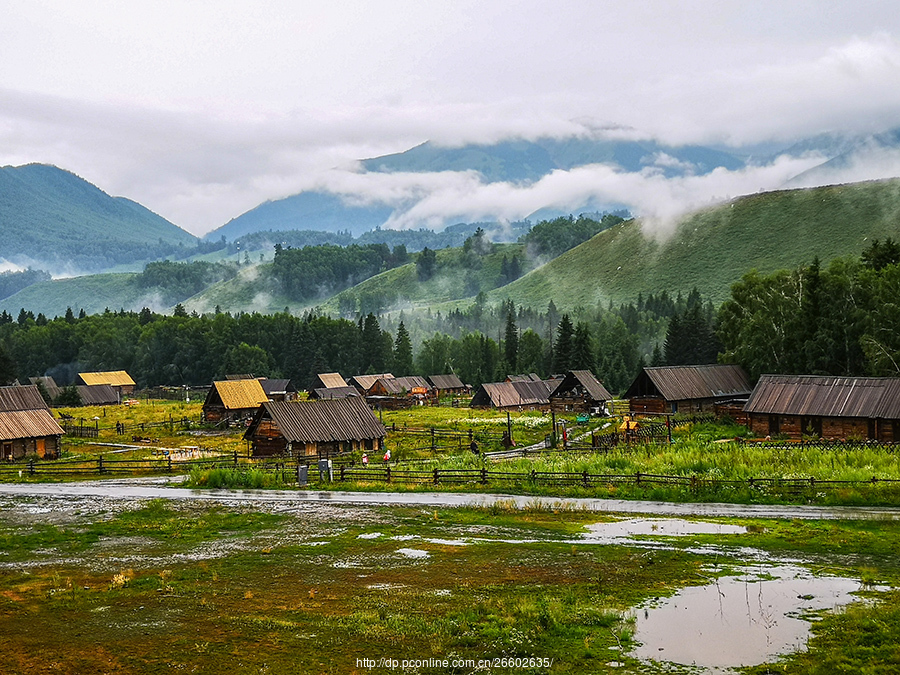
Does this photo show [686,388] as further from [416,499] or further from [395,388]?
[395,388]


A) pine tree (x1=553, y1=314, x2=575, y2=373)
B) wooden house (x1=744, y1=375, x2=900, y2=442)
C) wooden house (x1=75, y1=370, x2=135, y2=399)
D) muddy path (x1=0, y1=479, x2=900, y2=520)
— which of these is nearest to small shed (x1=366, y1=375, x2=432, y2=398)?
pine tree (x1=553, y1=314, x2=575, y2=373)

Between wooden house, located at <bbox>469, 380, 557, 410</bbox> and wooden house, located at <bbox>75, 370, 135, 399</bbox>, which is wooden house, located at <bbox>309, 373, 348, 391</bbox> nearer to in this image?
wooden house, located at <bbox>469, 380, 557, 410</bbox>

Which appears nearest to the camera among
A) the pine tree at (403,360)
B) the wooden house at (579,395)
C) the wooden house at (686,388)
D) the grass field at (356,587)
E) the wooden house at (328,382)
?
the grass field at (356,587)

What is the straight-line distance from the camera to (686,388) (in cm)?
8556

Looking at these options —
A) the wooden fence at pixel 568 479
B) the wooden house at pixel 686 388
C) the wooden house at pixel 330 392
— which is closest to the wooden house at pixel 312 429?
the wooden fence at pixel 568 479

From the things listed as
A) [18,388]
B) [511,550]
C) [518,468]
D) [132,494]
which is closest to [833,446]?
[518,468]

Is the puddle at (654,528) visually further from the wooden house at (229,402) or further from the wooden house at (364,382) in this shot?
the wooden house at (364,382)

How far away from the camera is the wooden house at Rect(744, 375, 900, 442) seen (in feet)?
192

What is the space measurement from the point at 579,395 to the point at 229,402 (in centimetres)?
4265

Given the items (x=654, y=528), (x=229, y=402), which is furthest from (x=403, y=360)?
(x=654, y=528)

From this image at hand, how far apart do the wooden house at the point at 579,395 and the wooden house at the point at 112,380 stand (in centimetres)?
8355

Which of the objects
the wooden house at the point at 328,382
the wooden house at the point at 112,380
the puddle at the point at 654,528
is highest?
the wooden house at the point at 112,380

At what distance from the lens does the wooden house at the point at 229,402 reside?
9144cm

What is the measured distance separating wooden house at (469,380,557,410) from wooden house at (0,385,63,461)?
57867 mm
